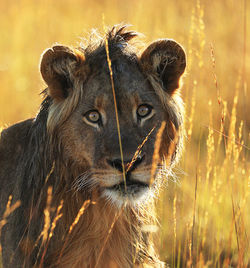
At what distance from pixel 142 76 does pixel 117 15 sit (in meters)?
8.32

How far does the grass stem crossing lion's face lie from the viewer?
3699mm

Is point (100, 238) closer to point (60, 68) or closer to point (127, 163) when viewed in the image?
point (127, 163)

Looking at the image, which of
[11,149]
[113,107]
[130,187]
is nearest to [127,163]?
[130,187]

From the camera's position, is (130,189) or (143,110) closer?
(130,189)


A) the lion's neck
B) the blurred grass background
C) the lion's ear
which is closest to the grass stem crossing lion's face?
the lion's ear

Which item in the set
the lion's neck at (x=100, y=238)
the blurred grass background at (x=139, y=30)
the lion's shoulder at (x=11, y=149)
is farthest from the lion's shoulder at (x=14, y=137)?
the blurred grass background at (x=139, y=30)

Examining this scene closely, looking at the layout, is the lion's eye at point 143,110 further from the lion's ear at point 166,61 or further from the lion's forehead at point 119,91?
the lion's ear at point 166,61

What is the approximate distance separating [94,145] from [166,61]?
826 mm

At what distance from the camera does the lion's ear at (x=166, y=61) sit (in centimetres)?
411

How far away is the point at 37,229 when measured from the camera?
402 cm

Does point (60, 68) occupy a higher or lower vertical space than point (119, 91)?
higher

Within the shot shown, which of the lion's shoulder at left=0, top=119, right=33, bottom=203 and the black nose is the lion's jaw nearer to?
the black nose

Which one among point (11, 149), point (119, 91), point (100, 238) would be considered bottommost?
point (100, 238)

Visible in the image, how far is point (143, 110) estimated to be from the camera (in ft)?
13.0
